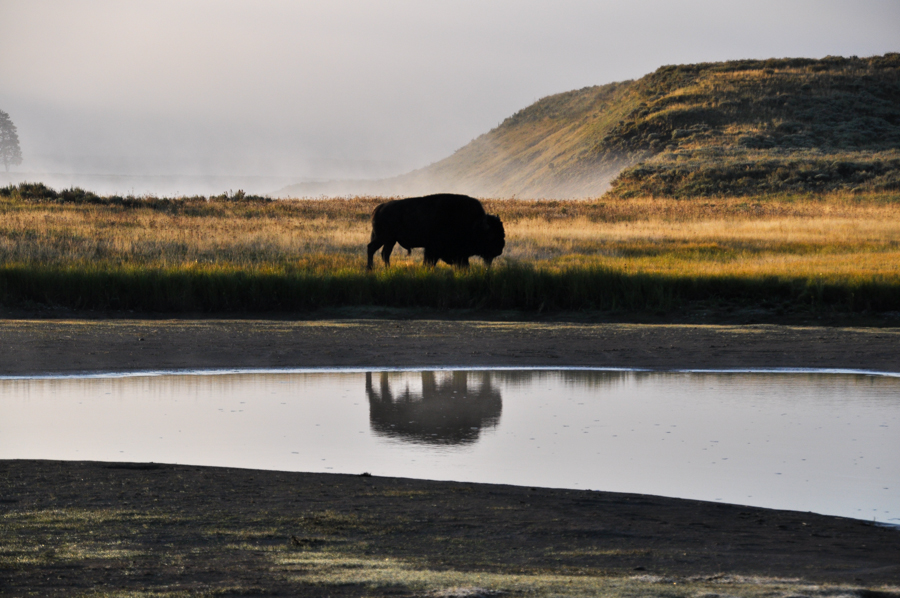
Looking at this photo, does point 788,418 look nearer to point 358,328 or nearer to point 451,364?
point 451,364

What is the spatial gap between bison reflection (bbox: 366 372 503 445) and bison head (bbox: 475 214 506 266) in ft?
34.6

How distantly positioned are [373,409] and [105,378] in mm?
3954

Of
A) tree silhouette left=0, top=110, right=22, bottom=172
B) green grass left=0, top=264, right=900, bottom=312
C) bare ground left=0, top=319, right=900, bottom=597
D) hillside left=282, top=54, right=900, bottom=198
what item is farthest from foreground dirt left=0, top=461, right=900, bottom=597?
tree silhouette left=0, top=110, right=22, bottom=172

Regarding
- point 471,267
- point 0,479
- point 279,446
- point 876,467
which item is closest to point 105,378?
point 279,446

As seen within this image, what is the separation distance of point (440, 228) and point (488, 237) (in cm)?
117

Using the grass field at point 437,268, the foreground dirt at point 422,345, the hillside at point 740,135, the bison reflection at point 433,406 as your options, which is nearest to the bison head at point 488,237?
the grass field at point 437,268

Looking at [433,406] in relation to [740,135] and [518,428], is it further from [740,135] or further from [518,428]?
[740,135]

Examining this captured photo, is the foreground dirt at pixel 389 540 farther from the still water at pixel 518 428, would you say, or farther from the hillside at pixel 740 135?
the hillside at pixel 740 135

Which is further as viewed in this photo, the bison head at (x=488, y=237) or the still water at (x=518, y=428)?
the bison head at (x=488, y=237)

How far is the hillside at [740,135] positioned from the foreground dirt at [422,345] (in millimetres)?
55109

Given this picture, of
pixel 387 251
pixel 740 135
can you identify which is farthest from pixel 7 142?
pixel 387 251

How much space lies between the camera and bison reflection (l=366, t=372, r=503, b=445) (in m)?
9.13

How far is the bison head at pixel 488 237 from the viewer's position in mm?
23422

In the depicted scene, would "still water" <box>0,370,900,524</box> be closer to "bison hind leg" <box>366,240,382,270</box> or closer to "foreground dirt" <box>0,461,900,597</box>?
"foreground dirt" <box>0,461,900,597</box>
